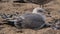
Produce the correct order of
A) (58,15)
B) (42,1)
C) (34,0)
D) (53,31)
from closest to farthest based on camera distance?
1. (53,31)
2. (58,15)
3. (42,1)
4. (34,0)

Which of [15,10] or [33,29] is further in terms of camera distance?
Answer: [15,10]

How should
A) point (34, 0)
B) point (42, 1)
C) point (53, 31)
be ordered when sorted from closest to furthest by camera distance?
point (53, 31) → point (42, 1) → point (34, 0)

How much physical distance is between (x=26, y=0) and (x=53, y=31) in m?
2.71

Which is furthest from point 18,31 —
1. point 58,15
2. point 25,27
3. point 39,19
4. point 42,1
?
point 42,1

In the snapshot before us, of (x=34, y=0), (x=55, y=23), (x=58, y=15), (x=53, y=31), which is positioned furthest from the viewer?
(x=34, y=0)

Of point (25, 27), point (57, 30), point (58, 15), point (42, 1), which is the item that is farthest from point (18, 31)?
point (42, 1)

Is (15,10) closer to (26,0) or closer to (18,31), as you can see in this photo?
(26,0)

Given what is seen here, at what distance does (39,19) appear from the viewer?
4.38 meters

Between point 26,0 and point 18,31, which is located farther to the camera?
point 26,0

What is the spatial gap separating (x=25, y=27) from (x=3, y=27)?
0.45 m

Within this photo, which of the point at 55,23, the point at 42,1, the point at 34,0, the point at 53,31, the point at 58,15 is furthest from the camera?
the point at 34,0

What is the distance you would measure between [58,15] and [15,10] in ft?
3.70

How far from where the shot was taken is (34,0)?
640 centimetres

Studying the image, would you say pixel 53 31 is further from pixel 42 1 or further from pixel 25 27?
pixel 42 1
